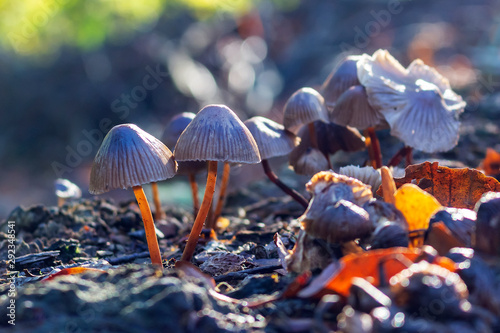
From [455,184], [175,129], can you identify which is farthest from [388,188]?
[175,129]

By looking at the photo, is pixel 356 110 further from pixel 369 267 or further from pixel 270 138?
pixel 369 267

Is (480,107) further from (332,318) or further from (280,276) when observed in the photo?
(332,318)

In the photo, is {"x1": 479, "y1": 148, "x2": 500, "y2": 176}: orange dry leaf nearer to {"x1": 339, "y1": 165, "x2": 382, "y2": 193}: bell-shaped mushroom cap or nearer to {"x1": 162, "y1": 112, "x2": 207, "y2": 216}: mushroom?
{"x1": 339, "y1": 165, "x2": 382, "y2": 193}: bell-shaped mushroom cap

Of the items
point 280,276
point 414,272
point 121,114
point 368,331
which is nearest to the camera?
point 368,331

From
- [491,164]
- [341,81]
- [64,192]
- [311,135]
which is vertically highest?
[341,81]

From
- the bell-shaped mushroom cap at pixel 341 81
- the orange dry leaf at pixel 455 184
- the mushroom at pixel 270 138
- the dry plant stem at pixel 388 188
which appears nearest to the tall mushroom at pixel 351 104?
the bell-shaped mushroom cap at pixel 341 81

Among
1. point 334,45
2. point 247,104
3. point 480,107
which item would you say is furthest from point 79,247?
point 334,45
